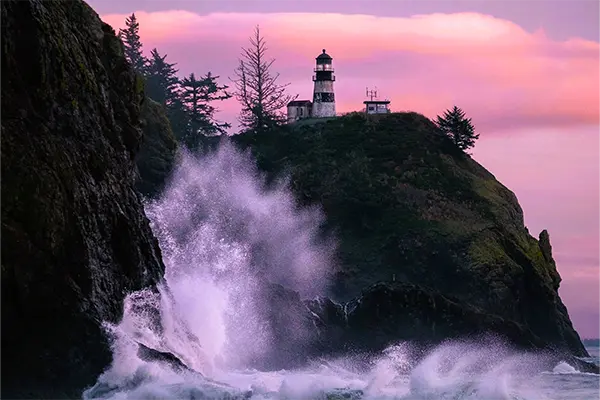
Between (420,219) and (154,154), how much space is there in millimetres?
30373

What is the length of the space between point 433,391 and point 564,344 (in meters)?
56.0

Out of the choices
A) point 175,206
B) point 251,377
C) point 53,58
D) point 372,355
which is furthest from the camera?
point 175,206

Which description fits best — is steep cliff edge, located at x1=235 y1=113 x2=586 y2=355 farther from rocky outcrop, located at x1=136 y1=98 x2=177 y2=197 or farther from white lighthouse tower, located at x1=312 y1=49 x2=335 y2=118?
rocky outcrop, located at x1=136 y1=98 x2=177 y2=197

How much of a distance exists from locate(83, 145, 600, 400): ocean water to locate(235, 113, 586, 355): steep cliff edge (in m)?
3.12

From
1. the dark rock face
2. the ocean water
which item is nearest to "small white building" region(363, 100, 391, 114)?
the ocean water

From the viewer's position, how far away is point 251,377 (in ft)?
197

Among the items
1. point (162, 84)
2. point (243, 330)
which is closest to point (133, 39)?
point (162, 84)

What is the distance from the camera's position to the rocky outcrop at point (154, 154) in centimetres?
9488

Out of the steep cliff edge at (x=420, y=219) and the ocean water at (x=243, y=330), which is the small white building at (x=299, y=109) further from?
the ocean water at (x=243, y=330)

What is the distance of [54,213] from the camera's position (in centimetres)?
4591

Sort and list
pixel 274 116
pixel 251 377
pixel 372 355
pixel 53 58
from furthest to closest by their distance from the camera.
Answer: pixel 274 116
pixel 372 355
pixel 251 377
pixel 53 58

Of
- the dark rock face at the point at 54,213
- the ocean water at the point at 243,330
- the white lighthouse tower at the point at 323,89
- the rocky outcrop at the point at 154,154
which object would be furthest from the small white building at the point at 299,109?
the dark rock face at the point at 54,213

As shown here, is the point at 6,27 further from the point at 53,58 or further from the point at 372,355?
the point at 372,355

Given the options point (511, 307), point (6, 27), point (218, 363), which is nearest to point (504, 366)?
point (511, 307)
